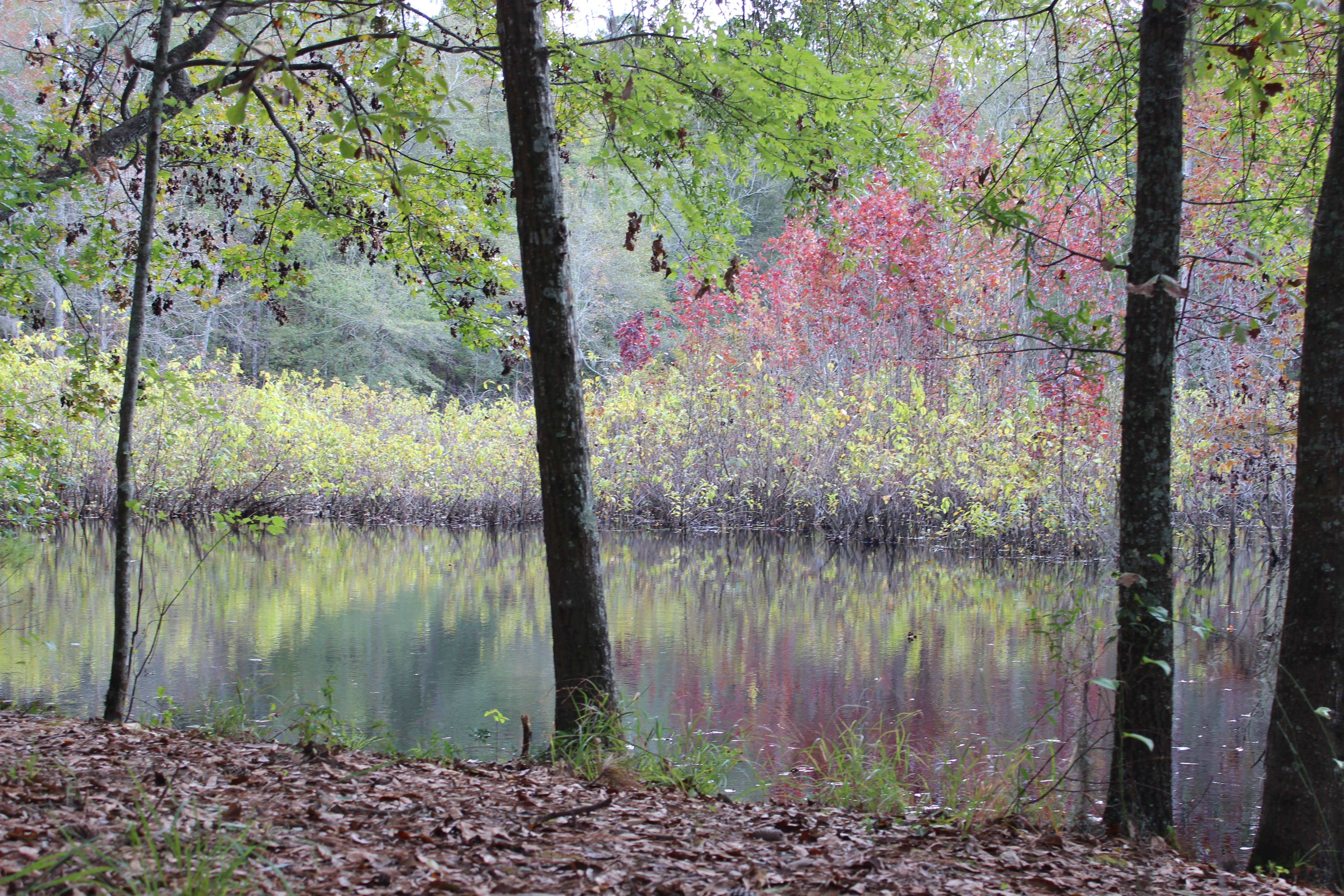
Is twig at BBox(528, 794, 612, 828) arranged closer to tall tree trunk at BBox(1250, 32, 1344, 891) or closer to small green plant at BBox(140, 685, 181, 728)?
tall tree trunk at BBox(1250, 32, 1344, 891)

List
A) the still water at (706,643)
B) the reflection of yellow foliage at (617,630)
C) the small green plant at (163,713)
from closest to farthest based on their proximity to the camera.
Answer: the small green plant at (163,713)
the still water at (706,643)
the reflection of yellow foliage at (617,630)

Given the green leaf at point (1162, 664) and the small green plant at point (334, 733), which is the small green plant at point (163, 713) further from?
the green leaf at point (1162, 664)

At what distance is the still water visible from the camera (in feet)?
20.1

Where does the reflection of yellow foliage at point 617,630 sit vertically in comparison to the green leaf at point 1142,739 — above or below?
below

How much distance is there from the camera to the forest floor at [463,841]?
231cm

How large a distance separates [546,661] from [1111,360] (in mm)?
6867

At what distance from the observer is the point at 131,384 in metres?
4.61

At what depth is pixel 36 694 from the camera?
652 cm

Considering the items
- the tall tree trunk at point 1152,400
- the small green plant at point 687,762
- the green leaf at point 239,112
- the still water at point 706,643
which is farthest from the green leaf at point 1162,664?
the green leaf at point 239,112

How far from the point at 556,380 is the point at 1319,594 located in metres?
2.97

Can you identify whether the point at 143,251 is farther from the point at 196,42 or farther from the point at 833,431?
the point at 833,431

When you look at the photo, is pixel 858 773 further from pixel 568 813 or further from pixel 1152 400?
pixel 1152 400

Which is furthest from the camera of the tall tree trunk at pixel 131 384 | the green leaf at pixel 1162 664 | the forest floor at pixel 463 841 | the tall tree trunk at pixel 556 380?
the tall tree trunk at pixel 131 384

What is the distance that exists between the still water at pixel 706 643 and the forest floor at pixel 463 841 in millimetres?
633
